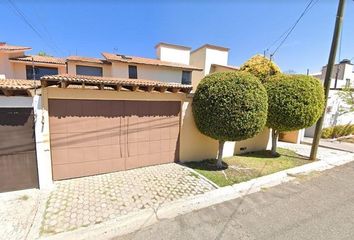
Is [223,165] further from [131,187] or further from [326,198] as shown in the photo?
[131,187]

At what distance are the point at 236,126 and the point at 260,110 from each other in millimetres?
1076

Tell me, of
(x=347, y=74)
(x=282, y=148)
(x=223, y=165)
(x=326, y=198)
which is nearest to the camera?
(x=326, y=198)

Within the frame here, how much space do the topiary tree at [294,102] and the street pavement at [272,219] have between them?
2.98 metres

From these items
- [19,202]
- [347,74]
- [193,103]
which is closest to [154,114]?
[193,103]

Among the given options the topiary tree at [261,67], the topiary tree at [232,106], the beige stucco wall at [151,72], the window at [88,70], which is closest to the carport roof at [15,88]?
the topiary tree at [232,106]

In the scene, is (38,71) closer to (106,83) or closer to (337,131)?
(106,83)

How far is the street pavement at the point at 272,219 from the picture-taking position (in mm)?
3816

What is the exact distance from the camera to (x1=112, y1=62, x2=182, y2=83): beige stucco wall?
52.3 feet

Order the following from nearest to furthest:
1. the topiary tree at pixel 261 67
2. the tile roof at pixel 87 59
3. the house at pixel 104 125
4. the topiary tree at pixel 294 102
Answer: the house at pixel 104 125 < the topiary tree at pixel 294 102 < the topiary tree at pixel 261 67 < the tile roof at pixel 87 59

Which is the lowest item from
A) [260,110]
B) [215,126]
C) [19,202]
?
[19,202]

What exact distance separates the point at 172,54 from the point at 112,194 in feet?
61.1

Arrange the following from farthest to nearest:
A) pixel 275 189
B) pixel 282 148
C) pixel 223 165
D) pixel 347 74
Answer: pixel 347 74
pixel 282 148
pixel 223 165
pixel 275 189

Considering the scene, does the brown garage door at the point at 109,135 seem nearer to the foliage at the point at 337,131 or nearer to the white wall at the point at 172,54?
the foliage at the point at 337,131

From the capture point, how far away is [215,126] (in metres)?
6.68
